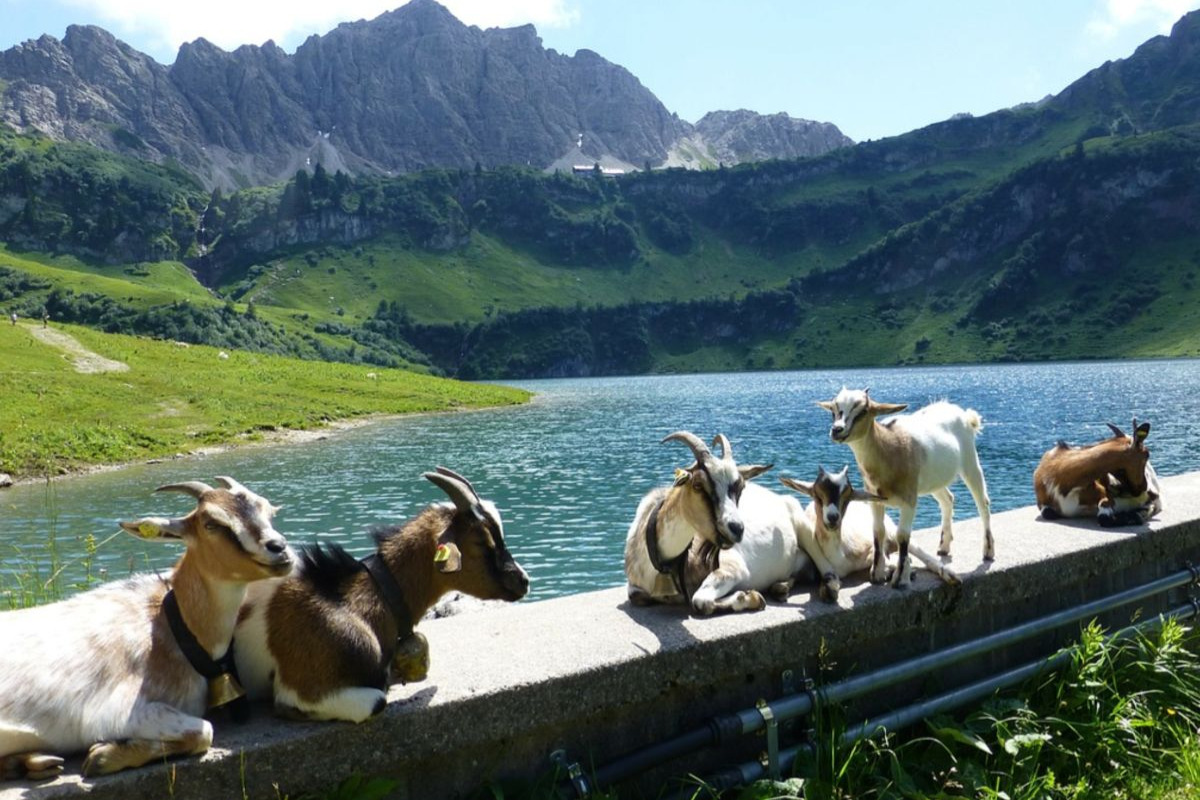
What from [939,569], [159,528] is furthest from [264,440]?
[159,528]

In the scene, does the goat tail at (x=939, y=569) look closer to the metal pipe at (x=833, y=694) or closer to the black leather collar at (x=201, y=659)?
the metal pipe at (x=833, y=694)

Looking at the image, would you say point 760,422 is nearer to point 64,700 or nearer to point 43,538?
point 43,538

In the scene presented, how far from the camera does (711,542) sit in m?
7.07

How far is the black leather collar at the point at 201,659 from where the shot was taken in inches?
196

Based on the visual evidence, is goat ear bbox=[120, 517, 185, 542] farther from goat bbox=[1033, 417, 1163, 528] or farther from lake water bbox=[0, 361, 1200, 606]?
goat bbox=[1033, 417, 1163, 528]

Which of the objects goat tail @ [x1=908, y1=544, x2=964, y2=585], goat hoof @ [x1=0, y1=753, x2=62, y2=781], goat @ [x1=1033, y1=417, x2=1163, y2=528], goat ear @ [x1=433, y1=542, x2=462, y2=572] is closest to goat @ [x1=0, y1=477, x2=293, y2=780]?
goat hoof @ [x1=0, y1=753, x2=62, y2=781]

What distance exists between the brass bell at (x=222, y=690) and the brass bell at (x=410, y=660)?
34.8 inches

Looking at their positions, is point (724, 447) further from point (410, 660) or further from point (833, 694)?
point (410, 660)

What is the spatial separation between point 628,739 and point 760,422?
7040 centimetres

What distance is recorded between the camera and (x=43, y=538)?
1182 inches

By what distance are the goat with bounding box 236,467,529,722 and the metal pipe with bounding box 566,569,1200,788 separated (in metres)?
1.27

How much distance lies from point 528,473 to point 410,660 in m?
41.5

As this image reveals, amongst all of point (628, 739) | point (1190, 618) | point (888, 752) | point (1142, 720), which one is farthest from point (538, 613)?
point (1190, 618)

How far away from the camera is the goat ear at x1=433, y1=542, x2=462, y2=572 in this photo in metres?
5.41
